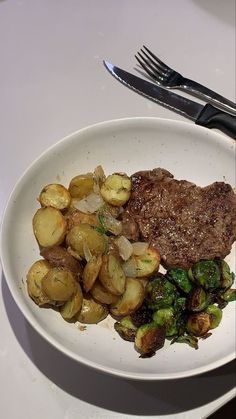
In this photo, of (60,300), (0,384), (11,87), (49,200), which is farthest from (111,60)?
(0,384)

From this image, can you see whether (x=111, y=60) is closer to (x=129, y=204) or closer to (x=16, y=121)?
(x=16, y=121)

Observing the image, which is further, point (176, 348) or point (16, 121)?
point (16, 121)

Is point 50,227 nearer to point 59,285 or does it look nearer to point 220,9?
point 59,285

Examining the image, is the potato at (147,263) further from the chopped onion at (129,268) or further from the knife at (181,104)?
the knife at (181,104)

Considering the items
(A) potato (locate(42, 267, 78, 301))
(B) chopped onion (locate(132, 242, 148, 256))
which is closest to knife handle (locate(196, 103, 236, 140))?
(B) chopped onion (locate(132, 242, 148, 256))

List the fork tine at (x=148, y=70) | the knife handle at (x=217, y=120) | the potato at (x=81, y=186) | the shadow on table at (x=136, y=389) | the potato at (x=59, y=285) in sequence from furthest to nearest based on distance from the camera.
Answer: the fork tine at (x=148, y=70), the knife handle at (x=217, y=120), the potato at (x=81, y=186), the shadow on table at (x=136, y=389), the potato at (x=59, y=285)

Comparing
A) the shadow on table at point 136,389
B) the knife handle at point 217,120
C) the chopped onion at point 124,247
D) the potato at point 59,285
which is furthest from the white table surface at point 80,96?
the chopped onion at point 124,247

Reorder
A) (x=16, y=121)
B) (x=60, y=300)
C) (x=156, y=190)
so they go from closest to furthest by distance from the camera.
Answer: (x=60, y=300), (x=156, y=190), (x=16, y=121)

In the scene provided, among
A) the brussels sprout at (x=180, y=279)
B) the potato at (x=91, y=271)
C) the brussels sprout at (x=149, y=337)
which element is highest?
the brussels sprout at (x=180, y=279)

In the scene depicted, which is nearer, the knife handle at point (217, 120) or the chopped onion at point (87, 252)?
the chopped onion at point (87, 252)
